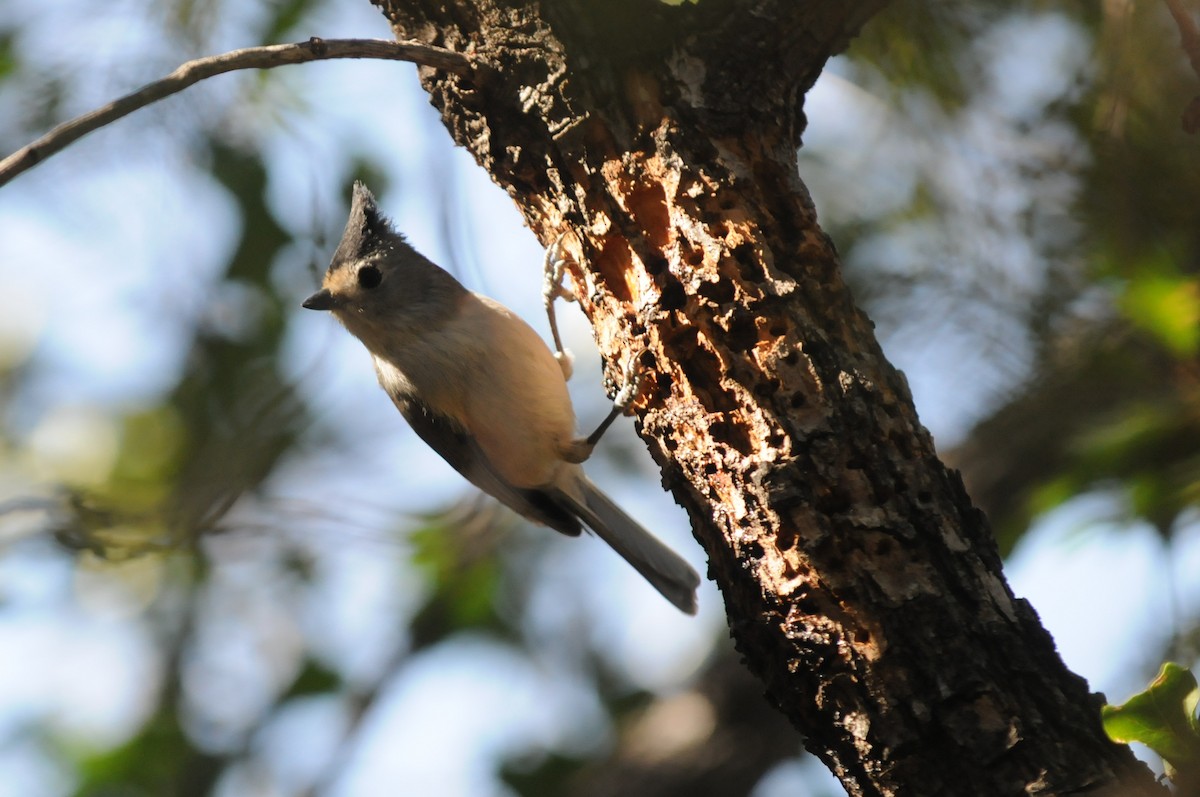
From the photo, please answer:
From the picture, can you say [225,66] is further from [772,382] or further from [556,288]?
[556,288]

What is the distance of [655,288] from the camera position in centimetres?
201

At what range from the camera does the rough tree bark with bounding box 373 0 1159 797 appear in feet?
5.54

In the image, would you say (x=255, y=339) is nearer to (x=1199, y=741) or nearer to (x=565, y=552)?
(x=565, y=552)

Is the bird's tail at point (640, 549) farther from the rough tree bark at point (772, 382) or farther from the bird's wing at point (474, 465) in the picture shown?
the rough tree bark at point (772, 382)

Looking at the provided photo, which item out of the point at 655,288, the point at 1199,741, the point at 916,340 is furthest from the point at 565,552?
the point at 1199,741

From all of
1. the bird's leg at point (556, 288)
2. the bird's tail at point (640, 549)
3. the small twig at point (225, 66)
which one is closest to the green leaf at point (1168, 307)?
the bird's leg at point (556, 288)

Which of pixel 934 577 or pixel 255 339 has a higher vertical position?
pixel 255 339

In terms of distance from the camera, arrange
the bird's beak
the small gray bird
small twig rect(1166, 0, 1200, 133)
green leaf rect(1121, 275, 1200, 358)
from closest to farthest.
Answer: small twig rect(1166, 0, 1200, 133)
green leaf rect(1121, 275, 1200, 358)
the small gray bird
the bird's beak

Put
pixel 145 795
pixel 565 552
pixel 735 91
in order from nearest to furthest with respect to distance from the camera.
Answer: pixel 735 91 < pixel 145 795 < pixel 565 552

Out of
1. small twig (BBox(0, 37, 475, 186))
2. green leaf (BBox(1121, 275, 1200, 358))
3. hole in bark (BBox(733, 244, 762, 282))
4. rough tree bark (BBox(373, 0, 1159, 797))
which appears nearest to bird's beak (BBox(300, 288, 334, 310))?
rough tree bark (BBox(373, 0, 1159, 797))

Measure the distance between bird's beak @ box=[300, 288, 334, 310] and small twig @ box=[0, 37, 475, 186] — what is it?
61.6 inches

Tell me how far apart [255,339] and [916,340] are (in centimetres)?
237

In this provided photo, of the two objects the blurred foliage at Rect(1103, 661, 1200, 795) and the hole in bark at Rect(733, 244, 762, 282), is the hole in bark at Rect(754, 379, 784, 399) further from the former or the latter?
the blurred foliage at Rect(1103, 661, 1200, 795)

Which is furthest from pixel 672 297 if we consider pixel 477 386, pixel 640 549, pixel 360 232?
pixel 360 232
